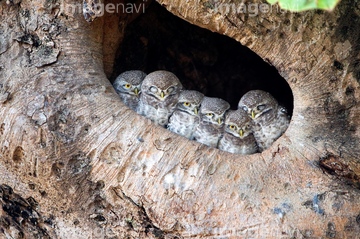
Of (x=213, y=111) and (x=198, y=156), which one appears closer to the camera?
(x=198, y=156)

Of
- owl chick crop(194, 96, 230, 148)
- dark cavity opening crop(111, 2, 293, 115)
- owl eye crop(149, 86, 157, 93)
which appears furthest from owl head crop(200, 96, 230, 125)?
dark cavity opening crop(111, 2, 293, 115)

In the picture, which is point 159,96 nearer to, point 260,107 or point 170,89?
point 170,89

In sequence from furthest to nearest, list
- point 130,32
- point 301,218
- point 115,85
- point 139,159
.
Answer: point 130,32
point 115,85
point 139,159
point 301,218

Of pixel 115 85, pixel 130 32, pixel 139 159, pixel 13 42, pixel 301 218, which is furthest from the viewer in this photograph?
pixel 130 32

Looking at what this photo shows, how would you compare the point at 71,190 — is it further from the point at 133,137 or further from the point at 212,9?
the point at 212,9

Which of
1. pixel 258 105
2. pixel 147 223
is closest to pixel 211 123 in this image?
pixel 258 105

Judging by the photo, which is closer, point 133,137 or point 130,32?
point 133,137

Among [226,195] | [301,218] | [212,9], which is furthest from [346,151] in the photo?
[212,9]
